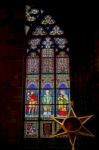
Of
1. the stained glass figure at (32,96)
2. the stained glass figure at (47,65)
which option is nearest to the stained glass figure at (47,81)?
the stained glass figure at (47,65)

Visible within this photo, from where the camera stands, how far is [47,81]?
29.5 feet

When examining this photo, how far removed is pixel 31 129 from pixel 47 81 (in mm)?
1130

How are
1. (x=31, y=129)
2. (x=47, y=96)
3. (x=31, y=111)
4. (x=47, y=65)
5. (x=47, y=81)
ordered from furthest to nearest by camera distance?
(x=47, y=65)
(x=47, y=81)
(x=47, y=96)
(x=31, y=111)
(x=31, y=129)

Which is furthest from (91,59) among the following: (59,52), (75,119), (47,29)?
(75,119)

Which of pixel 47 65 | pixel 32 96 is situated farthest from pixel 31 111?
pixel 47 65

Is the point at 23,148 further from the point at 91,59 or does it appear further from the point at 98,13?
the point at 98,13

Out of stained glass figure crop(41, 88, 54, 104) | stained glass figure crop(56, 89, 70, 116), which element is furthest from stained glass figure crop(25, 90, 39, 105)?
stained glass figure crop(56, 89, 70, 116)

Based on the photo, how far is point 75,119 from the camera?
707 centimetres

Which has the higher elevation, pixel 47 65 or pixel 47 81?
pixel 47 65

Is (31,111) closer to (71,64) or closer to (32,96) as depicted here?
(32,96)

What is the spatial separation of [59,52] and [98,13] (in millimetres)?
1247

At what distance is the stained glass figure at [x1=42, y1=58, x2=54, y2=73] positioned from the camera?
9070 mm

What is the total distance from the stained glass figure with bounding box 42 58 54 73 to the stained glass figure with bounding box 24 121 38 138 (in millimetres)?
1229

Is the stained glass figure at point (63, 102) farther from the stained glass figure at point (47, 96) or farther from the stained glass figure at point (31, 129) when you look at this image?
the stained glass figure at point (31, 129)
